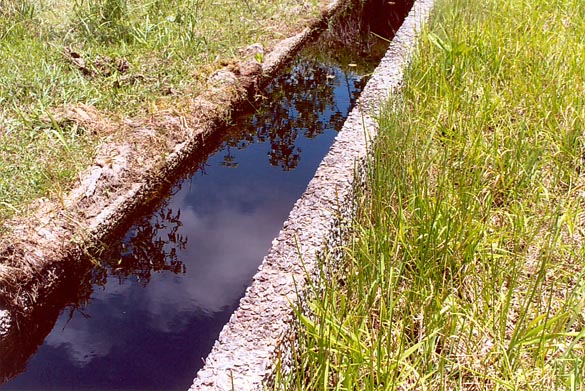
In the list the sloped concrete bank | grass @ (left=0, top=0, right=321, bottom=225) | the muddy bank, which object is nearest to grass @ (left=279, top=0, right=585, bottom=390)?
the sloped concrete bank

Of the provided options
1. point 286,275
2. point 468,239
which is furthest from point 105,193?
point 468,239

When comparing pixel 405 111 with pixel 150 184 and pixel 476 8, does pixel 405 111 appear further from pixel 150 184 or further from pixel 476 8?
pixel 476 8

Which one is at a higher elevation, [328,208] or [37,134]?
[328,208]

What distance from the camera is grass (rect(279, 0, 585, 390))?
6.01ft

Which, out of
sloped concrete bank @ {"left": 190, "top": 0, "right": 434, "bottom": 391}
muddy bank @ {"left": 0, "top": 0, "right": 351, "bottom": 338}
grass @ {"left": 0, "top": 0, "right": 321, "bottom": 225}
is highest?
sloped concrete bank @ {"left": 190, "top": 0, "right": 434, "bottom": 391}

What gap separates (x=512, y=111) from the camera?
314 centimetres

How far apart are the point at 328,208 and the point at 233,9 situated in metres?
3.95

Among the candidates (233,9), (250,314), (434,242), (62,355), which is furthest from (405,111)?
(233,9)

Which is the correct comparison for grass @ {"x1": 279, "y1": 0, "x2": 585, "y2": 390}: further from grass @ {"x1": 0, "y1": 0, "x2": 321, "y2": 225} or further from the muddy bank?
grass @ {"x1": 0, "y1": 0, "x2": 321, "y2": 225}

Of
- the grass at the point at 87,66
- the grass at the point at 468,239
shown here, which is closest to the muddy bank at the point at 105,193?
the grass at the point at 87,66

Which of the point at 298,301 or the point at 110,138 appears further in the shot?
the point at 110,138

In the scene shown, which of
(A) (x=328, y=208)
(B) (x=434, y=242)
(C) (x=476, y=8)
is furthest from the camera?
(C) (x=476, y=8)

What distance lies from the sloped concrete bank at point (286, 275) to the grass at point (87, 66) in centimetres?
132

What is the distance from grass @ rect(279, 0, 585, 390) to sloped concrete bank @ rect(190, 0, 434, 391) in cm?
6
